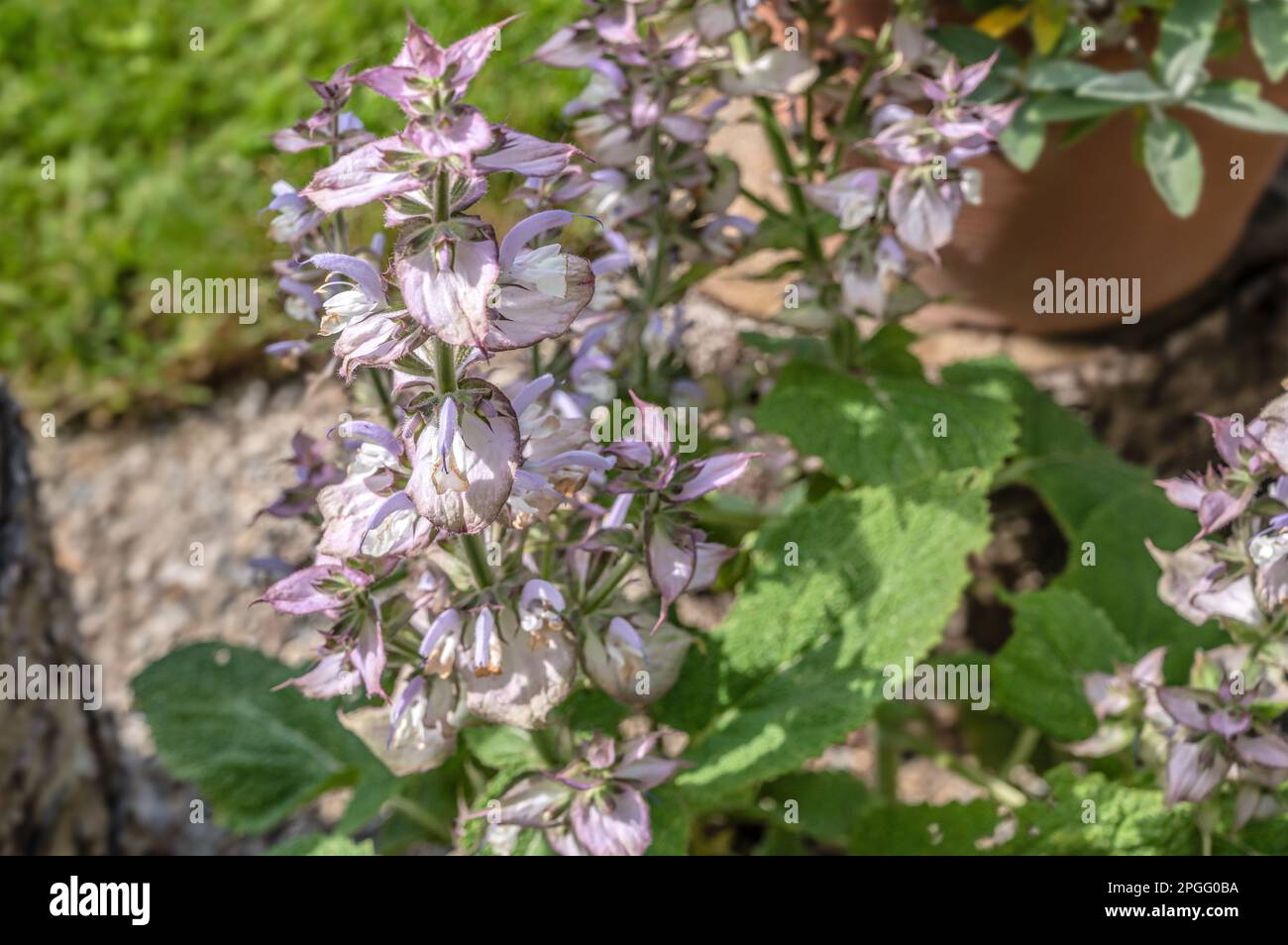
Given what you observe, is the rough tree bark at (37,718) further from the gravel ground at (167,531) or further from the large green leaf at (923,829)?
the large green leaf at (923,829)

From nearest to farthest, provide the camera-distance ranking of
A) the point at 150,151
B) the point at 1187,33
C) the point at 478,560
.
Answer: the point at 478,560 → the point at 1187,33 → the point at 150,151

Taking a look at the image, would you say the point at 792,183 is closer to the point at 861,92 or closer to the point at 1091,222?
the point at 861,92

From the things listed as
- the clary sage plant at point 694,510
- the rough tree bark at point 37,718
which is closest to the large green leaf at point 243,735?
the clary sage plant at point 694,510

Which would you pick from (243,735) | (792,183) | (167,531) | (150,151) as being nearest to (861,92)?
(792,183)
